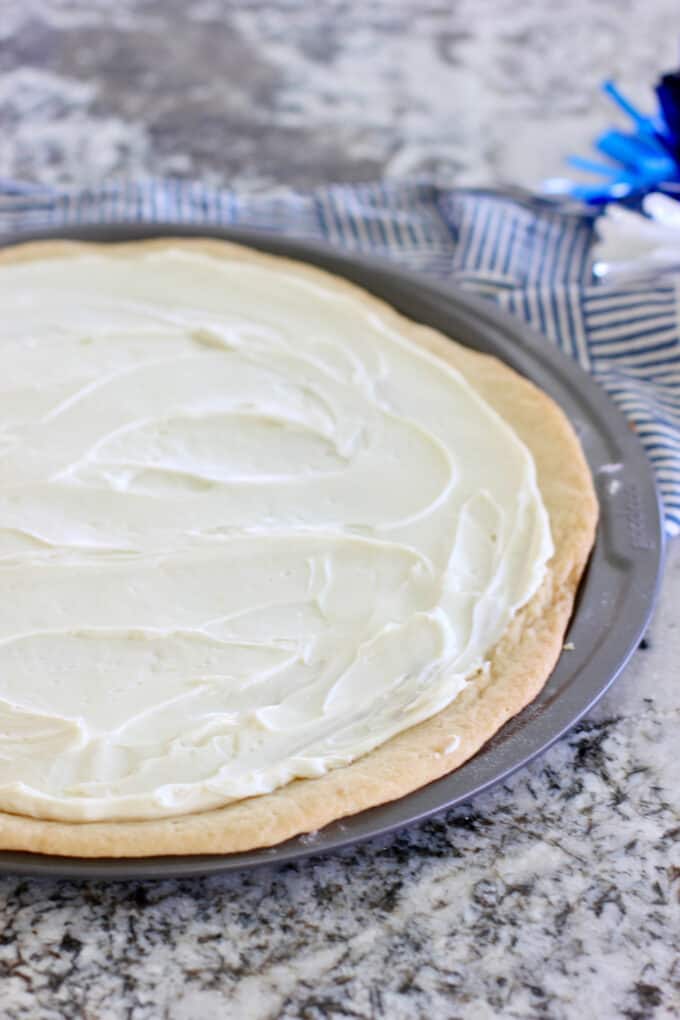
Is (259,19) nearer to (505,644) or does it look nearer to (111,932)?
(505,644)

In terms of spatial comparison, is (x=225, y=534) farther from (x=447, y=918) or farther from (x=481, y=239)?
(x=481, y=239)

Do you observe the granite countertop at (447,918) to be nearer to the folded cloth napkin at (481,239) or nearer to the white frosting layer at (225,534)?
the white frosting layer at (225,534)

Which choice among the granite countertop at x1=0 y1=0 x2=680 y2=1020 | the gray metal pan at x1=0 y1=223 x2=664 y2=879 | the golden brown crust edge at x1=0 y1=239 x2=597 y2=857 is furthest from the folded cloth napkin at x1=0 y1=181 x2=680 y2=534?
the granite countertop at x1=0 y1=0 x2=680 y2=1020

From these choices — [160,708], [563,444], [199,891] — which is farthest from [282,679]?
[563,444]

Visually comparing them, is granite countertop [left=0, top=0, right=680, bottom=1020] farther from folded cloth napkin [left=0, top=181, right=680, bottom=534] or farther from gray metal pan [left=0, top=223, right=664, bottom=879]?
folded cloth napkin [left=0, top=181, right=680, bottom=534]

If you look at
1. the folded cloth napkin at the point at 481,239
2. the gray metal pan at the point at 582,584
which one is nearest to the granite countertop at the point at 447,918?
the gray metal pan at the point at 582,584
